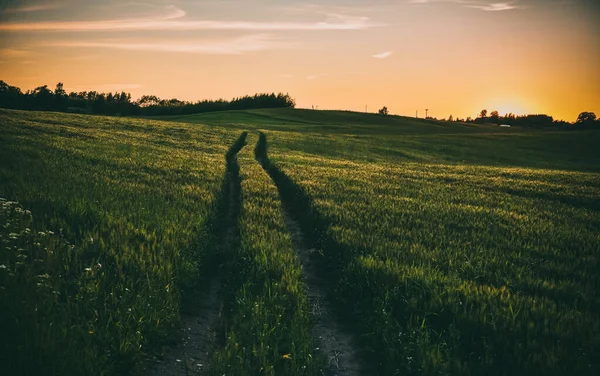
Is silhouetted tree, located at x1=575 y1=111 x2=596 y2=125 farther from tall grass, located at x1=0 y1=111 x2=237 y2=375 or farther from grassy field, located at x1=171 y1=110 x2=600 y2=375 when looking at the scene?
tall grass, located at x1=0 y1=111 x2=237 y2=375

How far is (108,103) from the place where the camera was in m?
130

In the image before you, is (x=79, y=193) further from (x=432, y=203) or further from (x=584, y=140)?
(x=584, y=140)

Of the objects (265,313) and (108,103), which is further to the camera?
(108,103)

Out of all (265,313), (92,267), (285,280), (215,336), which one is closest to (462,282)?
(285,280)

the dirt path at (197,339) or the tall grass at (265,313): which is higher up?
the tall grass at (265,313)

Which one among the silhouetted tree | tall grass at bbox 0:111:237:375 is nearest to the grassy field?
tall grass at bbox 0:111:237:375

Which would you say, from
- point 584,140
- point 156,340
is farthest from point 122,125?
point 584,140

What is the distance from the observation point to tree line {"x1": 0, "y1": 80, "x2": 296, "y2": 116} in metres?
109

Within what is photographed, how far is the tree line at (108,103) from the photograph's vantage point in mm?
108812

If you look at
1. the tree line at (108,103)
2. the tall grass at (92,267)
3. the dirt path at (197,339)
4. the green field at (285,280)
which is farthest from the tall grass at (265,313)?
the tree line at (108,103)

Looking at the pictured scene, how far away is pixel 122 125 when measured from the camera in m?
43.4

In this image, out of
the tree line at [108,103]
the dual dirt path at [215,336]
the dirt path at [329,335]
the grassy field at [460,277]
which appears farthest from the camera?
the tree line at [108,103]

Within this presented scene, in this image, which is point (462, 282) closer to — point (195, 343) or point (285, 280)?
point (285, 280)

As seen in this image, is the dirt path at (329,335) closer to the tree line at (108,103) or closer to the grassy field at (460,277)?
the grassy field at (460,277)
